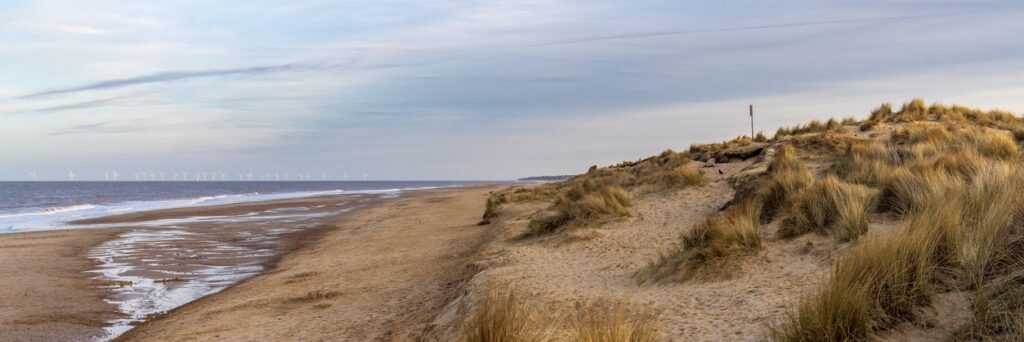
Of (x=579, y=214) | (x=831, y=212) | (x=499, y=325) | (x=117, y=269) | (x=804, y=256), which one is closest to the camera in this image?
(x=499, y=325)

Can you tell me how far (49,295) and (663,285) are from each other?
973cm

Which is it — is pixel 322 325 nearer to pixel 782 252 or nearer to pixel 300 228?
pixel 782 252

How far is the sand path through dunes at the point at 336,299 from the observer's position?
848cm

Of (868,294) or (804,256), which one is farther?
(804,256)

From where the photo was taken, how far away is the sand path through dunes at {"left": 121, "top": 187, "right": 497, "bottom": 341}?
8477 mm

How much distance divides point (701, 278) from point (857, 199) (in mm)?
2637

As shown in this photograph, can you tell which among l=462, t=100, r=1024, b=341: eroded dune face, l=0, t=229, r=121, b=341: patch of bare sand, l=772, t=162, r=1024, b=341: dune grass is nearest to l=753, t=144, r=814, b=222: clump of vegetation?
l=462, t=100, r=1024, b=341: eroded dune face

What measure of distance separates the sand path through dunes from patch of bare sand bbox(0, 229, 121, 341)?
100 centimetres

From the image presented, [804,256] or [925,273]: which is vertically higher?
[925,273]

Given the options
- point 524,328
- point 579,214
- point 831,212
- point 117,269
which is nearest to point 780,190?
point 831,212

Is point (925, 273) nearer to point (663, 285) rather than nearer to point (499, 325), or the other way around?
point (663, 285)

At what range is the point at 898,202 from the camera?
9.05 metres

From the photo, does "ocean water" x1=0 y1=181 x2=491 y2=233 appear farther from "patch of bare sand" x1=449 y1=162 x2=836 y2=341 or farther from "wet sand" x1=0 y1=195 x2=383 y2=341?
"patch of bare sand" x1=449 y1=162 x2=836 y2=341

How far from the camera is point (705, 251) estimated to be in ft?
26.5
